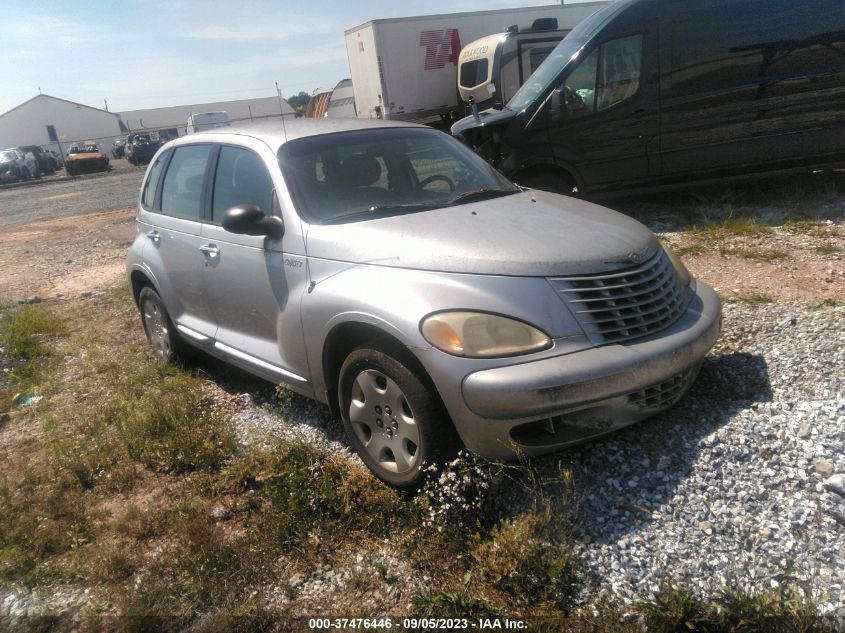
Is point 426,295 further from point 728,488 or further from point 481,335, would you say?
point 728,488

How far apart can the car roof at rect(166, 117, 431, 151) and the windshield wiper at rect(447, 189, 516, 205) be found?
794 mm

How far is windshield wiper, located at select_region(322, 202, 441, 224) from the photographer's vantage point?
352cm

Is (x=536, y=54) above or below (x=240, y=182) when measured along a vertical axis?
above

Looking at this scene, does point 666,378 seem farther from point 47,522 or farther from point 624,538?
point 47,522

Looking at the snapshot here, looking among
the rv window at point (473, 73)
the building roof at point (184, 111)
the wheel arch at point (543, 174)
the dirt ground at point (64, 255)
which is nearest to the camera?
the wheel arch at point (543, 174)

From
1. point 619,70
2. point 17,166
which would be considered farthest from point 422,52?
point 17,166

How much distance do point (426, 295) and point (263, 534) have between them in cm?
125

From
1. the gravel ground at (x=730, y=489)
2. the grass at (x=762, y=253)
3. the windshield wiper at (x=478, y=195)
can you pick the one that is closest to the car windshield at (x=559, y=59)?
the grass at (x=762, y=253)

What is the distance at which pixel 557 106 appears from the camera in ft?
23.8

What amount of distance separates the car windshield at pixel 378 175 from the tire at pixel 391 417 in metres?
0.87

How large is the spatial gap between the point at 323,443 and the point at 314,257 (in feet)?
3.46

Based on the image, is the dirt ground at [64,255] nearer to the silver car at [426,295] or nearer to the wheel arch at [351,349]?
the silver car at [426,295]

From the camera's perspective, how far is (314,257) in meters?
3.39

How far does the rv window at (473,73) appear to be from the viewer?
48.9 ft
